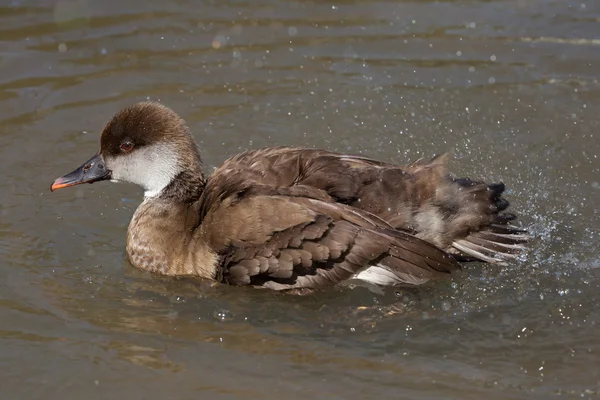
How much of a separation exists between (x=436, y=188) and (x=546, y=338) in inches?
46.2

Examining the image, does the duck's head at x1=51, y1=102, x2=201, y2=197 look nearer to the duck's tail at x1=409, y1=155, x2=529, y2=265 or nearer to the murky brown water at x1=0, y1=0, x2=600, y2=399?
the murky brown water at x1=0, y1=0, x2=600, y2=399

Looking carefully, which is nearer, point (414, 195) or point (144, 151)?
point (414, 195)

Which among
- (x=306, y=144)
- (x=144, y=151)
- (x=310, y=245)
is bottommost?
(x=310, y=245)

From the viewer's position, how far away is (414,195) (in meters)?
6.02

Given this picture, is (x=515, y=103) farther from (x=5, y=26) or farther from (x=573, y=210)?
(x=5, y=26)

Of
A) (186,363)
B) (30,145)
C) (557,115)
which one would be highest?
→ (557,115)

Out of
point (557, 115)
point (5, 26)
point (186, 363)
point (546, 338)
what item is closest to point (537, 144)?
point (557, 115)

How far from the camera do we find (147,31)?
9.70 meters

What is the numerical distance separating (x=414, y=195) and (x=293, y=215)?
32.0 inches

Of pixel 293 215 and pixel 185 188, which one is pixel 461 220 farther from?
pixel 185 188

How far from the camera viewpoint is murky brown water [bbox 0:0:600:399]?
520 cm

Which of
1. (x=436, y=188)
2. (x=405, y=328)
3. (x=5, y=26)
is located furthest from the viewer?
(x=5, y=26)

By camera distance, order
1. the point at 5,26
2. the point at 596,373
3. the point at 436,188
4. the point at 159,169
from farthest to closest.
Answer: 1. the point at 5,26
2. the point at 159,169
3. the point at 436,188
4. the point at 596,373

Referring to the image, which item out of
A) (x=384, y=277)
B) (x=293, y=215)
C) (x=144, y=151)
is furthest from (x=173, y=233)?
(x=384, y=277)
